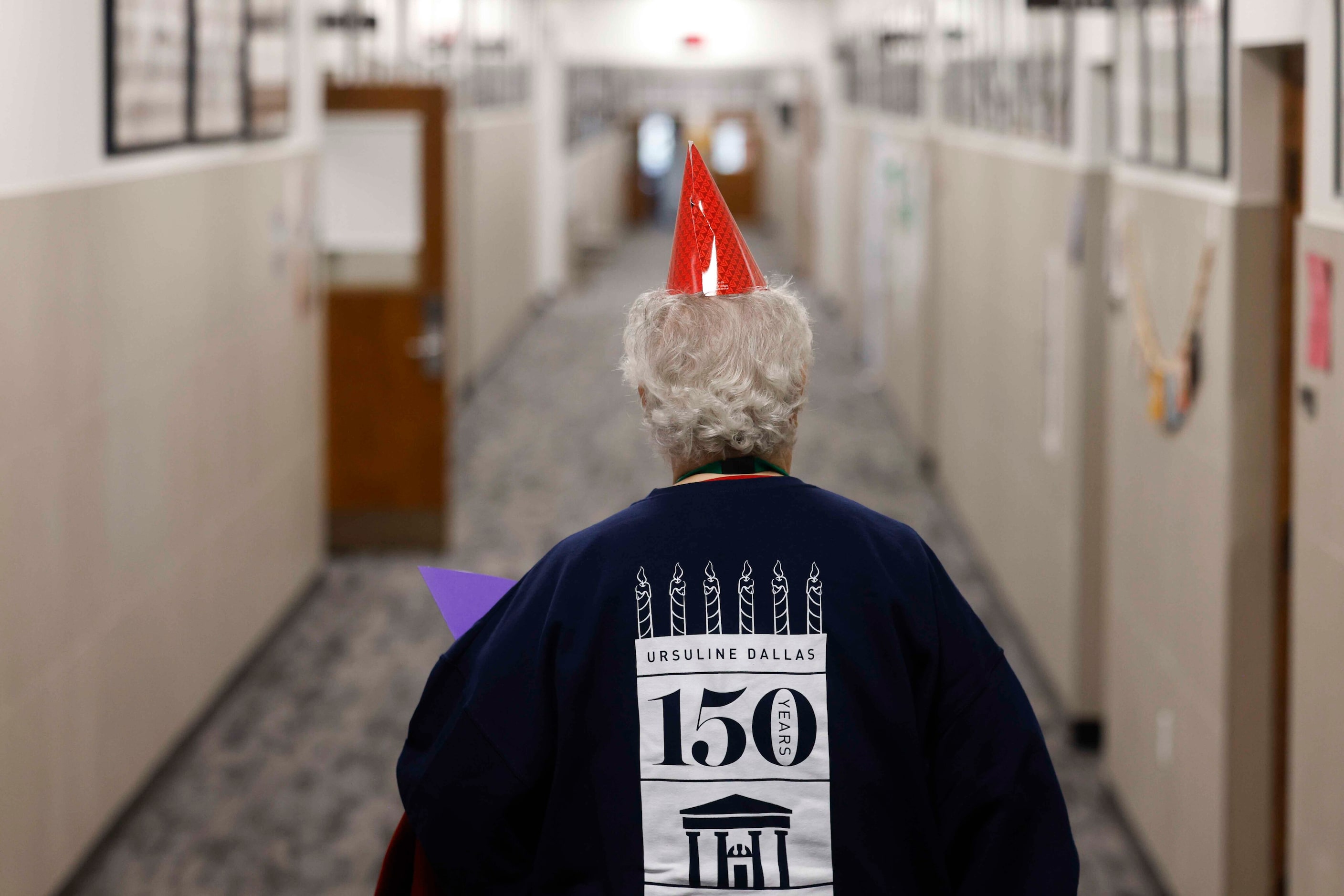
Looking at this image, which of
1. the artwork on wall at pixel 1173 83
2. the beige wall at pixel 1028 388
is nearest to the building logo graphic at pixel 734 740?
the artwork on wall at pixel 1173 83

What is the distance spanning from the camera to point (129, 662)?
3.65 meters

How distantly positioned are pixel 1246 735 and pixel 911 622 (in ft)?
6.14

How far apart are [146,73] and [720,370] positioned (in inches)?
112

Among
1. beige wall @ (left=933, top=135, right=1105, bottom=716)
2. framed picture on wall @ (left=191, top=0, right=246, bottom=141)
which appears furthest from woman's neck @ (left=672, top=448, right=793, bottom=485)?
framed picture on wall @ (left=191, top=0, right=246, bottom=141)

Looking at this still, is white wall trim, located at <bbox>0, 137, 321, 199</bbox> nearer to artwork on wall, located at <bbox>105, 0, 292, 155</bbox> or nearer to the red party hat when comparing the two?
artwork on wall, located at <bbox>105, 0, 292, 155</bbox>

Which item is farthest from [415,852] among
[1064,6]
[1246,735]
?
[1064,6]

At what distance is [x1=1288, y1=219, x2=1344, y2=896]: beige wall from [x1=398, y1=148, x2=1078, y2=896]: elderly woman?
3.77 ft

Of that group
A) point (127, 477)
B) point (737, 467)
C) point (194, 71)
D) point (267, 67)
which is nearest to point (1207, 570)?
point (737, 467)

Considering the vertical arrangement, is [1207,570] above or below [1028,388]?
below

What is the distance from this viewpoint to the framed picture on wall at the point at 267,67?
4.73m

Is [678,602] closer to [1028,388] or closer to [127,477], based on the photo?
[127,477]

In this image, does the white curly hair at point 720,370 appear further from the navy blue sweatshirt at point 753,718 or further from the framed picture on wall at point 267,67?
the framed picture on wall at point 267,67

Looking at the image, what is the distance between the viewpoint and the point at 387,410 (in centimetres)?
609

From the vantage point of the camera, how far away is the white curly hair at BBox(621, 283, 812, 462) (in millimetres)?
1453
